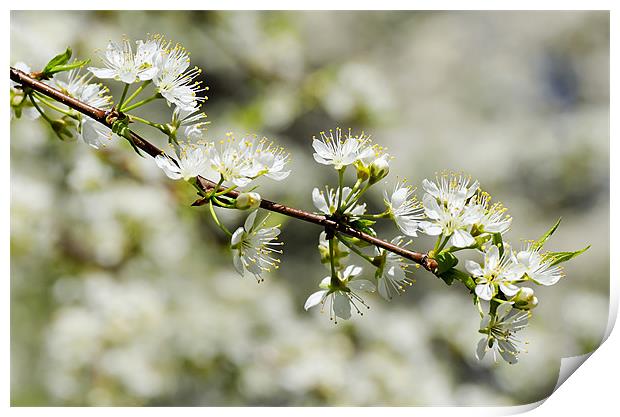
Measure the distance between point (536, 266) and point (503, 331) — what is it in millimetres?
52

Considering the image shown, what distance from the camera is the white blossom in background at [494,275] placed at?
41 centimetres

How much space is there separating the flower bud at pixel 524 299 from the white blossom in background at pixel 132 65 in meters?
0.29

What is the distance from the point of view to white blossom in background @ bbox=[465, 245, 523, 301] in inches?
16.3

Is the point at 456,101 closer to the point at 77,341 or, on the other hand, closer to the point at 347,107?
the point at 347,107

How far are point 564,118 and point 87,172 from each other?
1.09m

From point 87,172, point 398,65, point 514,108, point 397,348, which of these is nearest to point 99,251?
point 87,172

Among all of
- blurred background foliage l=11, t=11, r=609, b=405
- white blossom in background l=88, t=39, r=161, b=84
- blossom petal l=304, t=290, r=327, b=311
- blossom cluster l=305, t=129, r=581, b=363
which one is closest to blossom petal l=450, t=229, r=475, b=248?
blossom cluster l=305, t=129, r=581, b=363

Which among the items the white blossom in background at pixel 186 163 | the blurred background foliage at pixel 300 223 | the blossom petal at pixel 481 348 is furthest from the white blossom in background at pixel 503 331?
the blurred background foliage at pixel 300 223

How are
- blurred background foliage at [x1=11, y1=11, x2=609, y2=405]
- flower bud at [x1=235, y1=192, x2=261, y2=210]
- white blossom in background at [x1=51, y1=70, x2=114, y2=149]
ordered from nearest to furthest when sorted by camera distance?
flower bud at [x1=235, y1=192, x2=261, y2=210], white blossom in background at [x1=51, y1=70, x2=114, y2=149], blurred background foliage at [x1=11, y1=11, x2=609, y2=405]

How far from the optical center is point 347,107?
1581 millimetres

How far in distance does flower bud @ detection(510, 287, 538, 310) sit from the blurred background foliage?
3.11 ft

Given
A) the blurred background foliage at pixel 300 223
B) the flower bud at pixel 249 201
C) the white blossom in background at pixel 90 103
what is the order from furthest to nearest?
the blurred background foliage at pixel 300 223, the white blossom in background at pixel 90 103, the flower bud at pixel 249 201

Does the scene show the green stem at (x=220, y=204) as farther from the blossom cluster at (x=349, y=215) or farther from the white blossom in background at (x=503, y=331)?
the white blossom in background at (x=503, y=331)

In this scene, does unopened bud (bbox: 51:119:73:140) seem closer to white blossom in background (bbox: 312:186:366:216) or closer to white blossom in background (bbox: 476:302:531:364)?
white blossom in background (bbox: 312:186:366:216)
